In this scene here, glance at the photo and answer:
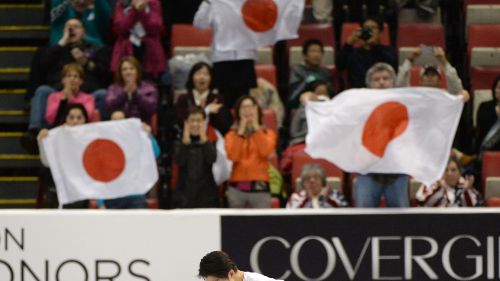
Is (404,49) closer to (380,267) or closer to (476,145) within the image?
(476,145)

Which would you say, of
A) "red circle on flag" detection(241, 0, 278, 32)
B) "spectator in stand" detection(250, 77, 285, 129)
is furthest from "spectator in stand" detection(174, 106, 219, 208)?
"red circle on flag" detection(241, 0, 278, 32)

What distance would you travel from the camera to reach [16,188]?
15.1 meters

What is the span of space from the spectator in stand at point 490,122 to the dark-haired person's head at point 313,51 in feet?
5.25

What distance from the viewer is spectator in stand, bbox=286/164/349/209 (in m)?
13.1

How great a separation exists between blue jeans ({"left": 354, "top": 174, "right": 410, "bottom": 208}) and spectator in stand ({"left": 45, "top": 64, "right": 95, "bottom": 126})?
2.60m

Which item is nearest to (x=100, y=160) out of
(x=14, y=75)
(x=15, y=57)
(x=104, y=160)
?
(x=104, y=160)

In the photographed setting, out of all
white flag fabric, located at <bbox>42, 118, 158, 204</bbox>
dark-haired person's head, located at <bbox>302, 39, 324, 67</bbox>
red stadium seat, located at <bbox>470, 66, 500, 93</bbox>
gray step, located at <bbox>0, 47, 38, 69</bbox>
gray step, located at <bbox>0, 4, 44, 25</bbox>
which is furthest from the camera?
gray step, located at <bbox>0, 4, 44, 25</bbox>

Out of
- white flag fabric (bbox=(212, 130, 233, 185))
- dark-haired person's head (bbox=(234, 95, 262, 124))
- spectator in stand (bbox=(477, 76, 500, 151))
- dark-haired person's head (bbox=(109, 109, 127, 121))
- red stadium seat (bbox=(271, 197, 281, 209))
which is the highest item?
dark-haired person's head (bbox=(234, 95, 262, 124))

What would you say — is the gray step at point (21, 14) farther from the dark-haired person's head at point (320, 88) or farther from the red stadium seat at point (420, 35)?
the red stadium seat at point (420, 35)

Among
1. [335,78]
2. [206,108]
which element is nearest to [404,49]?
[335,78]

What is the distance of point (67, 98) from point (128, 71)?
0.58 metres

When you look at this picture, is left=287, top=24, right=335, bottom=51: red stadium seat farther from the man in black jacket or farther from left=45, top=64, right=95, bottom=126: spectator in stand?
left=45, top=64, right=95, bottom=126: spectator in stand

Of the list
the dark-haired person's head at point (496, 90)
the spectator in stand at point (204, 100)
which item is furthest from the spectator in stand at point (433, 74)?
the spectator in stand at point (204, 100)

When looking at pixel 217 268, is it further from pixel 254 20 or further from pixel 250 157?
pixel 254 20
